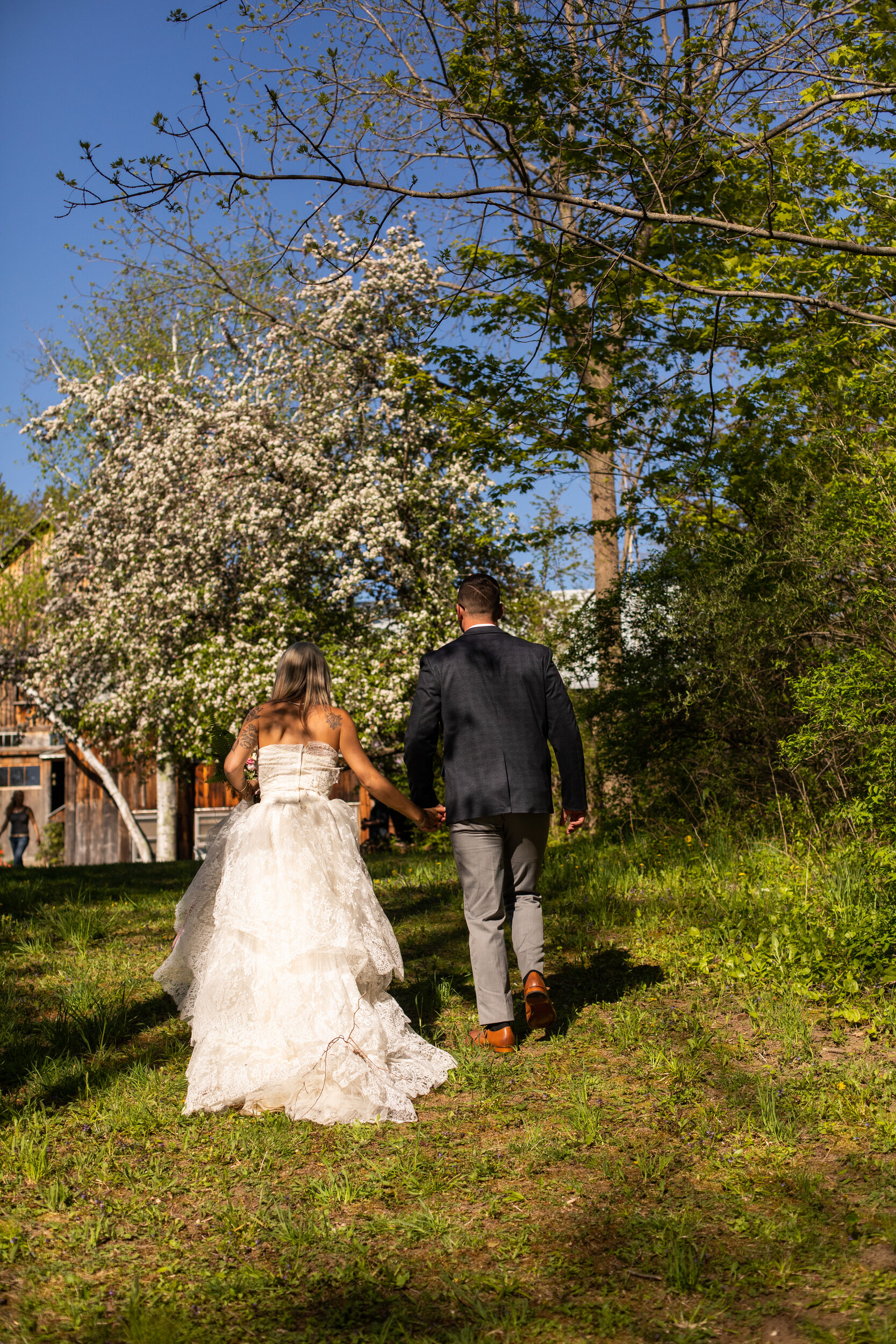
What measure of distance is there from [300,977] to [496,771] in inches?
49.1

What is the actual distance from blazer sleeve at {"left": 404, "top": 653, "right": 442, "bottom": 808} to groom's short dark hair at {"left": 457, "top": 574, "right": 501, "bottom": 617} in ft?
1.11

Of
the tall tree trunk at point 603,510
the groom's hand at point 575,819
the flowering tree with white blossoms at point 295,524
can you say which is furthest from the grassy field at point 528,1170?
the flowering tree with white blossoms at point 295,524

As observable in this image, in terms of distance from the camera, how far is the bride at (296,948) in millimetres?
3857

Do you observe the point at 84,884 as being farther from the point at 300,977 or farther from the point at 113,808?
the point at 113,808

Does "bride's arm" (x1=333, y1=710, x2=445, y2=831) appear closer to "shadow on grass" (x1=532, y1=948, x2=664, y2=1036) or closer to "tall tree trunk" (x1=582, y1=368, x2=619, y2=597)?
"shadow on grass" (x1=532, y1=948, x2=664, y2=1036)

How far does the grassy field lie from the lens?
250 cm

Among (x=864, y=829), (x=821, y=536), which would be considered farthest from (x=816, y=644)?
(x=864, y=829)

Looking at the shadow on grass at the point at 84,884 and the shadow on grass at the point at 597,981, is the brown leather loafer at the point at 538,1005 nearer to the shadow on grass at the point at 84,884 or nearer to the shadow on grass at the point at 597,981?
the shadow on grass at the point at 597,981

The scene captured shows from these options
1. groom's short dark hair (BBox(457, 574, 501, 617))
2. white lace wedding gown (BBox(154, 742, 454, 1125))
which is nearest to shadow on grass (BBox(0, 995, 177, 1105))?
white lace wedding gown (BBox(154, 742, 454, 1125))

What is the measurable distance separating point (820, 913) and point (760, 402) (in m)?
6.57

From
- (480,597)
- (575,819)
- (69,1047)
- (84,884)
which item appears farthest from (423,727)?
(84,884)

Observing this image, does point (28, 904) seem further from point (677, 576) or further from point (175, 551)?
point (175, 551)

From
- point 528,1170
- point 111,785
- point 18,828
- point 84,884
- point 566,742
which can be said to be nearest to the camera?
point 528,1170

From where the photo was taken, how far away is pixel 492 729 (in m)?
4.69
